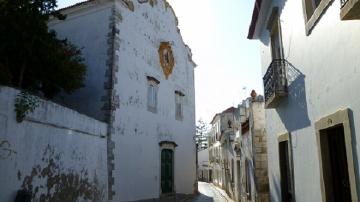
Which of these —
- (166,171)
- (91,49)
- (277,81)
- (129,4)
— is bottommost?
(166,171)

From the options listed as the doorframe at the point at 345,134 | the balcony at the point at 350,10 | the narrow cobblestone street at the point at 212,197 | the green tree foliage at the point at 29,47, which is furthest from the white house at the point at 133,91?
the balcony at the point at 350,10

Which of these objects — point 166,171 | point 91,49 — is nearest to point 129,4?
point 91,49

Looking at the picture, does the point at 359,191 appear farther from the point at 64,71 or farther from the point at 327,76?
the point at 64,71

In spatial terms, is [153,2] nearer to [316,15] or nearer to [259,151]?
[259,151]

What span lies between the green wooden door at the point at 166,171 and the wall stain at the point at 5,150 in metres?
10.2

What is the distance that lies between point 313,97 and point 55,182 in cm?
586

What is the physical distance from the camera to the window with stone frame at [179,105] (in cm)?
1877

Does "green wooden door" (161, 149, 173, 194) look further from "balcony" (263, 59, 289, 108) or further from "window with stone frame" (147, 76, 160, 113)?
"balcony" (263, 59, 289, 108)

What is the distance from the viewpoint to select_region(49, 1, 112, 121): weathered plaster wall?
13.2 m

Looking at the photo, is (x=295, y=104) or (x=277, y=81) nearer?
(x=295, y=104)

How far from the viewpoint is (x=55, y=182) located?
27.5 feet

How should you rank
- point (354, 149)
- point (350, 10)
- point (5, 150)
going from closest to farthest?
point (350, 10)
point (354, 149)
point (5, 150)

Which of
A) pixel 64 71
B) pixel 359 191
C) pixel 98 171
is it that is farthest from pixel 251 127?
pixel 359 191

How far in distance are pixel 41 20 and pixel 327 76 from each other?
21.6 feet
